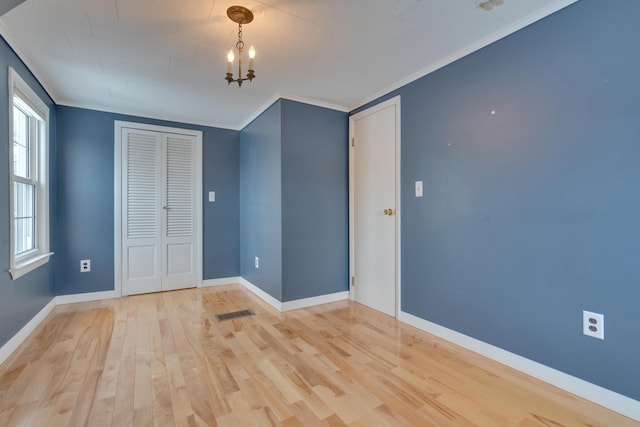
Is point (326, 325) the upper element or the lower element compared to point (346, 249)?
lower

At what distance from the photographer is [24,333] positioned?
236 cm

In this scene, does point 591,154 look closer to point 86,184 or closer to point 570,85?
point 570,85

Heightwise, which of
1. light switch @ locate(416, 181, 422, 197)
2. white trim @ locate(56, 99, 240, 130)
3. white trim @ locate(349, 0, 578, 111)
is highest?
white trim @ locate(56, 99, 240, 130)

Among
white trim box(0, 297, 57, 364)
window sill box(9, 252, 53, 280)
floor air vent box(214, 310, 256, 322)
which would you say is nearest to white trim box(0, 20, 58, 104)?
window sill box(9, 252, 53, 280)

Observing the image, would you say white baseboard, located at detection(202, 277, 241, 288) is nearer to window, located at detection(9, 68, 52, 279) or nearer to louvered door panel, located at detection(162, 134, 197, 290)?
louvered door panel, located at detection(162, 134, 197, 290)

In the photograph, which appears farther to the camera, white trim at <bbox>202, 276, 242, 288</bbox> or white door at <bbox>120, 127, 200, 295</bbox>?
white trim at <bbox>202, 276, 242, 288</bbox>

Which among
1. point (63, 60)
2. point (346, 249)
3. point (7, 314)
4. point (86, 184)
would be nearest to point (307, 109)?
point (346, 249)

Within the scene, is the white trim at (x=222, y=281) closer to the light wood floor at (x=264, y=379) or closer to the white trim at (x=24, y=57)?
the light wood floor at (x=264, y=379)

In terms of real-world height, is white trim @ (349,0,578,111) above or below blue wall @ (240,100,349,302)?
above

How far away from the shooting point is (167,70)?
8.27 feet

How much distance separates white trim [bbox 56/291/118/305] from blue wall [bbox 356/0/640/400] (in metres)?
3.52

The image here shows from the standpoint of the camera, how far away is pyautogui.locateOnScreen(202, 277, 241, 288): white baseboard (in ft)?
13.3

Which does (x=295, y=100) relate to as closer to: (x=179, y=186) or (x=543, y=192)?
(x=179, y=186)

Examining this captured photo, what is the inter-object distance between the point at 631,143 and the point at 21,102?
414 cm
